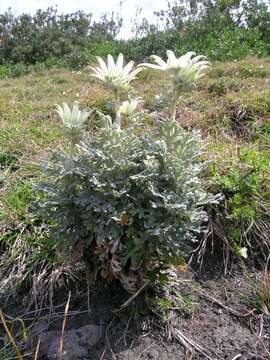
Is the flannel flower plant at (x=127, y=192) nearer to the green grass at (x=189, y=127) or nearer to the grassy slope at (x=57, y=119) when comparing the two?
the green grass at (x=189, y=127)

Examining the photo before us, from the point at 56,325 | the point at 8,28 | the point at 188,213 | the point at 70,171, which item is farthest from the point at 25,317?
the point at 8,28

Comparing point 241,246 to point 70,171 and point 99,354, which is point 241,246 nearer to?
point 99,354

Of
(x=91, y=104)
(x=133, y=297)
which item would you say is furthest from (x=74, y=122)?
(x=91, y=104)

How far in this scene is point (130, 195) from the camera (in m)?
2.13

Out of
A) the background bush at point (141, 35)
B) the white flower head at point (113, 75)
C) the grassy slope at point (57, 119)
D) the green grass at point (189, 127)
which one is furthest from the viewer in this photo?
the background bush at point (141, 35)

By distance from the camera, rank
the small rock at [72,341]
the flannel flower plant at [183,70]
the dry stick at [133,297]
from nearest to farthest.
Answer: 1. the flannel flower plant at [183,70]
2. the small rock at [72,341]
3. the dry stick at [133,297]

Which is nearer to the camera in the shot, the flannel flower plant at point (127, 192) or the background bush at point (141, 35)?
the flannel flower plant at point (127, 192)

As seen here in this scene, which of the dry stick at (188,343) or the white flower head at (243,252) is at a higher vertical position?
the white flower head at (243,252)

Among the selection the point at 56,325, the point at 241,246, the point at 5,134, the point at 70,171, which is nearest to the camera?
the point at 70,171

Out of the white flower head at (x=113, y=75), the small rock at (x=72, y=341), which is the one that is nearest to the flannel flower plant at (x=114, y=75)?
the white flower head at (x=113, y=75)

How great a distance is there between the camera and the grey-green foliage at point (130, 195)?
2082 millimetres

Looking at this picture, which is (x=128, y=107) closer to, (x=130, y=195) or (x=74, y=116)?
(x=74, y=116)

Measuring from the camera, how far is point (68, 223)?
2195 mm

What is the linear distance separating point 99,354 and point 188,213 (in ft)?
2.83
